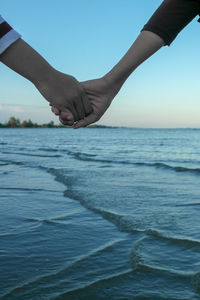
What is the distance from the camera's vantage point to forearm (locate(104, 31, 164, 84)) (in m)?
1.70

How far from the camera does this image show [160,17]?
1.73 m

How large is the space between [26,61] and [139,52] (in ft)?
1.79

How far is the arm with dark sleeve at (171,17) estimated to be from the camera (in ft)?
5.51

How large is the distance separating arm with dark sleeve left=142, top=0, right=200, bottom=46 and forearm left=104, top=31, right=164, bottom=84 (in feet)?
0.11

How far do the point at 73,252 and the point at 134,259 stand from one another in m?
0.55

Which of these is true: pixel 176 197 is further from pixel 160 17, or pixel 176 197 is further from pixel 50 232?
pixel 160 17

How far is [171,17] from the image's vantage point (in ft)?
5.61

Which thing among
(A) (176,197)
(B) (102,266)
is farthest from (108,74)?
(A) (176,197)

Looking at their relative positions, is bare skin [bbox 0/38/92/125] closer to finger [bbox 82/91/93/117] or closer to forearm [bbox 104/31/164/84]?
finger [bbox 82/91/93/117]

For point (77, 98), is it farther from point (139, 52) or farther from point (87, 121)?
point (139, 52)

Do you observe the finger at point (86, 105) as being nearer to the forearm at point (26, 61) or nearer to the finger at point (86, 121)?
the finger at point (86, 121)

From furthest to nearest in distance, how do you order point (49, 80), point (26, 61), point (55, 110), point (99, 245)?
1. point (99, 245)
2. point (55, 110)
3. point (49, 80)
4. point (26, 61)

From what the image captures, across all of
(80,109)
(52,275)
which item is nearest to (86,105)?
(80,109)

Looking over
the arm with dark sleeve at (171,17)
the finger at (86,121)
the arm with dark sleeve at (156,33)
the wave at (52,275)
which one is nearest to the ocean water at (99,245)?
the wave at (52,275)
